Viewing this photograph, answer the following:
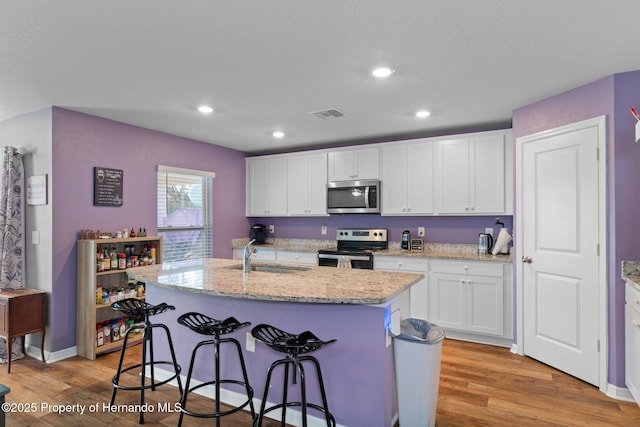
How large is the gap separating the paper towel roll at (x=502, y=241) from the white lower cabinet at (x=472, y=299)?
0.36 meters

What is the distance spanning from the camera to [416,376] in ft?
7.05

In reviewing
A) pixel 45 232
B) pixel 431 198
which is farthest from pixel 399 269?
pixel 45 232

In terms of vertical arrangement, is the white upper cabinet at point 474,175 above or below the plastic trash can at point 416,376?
above

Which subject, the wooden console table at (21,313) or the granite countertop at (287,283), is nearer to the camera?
the granite countertop at (287,283)

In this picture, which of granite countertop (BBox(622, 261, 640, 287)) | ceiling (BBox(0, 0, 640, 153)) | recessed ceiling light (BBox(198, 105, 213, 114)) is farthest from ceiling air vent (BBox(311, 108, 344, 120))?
granite countertop (BBox(622, 261, 640, 287))

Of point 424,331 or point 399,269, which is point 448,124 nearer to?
point 399,269

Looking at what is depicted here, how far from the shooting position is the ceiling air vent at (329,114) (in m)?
3.62

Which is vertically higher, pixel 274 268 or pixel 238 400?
pixel 274 268

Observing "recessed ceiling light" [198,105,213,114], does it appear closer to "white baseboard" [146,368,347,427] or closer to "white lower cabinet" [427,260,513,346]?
"white baseboard" [146,368,347,427]

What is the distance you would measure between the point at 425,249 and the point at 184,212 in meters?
3.21

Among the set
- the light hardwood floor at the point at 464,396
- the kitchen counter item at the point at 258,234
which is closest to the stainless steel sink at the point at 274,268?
the light hardwood floor at the point at 464,396

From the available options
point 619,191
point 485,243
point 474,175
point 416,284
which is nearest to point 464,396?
point 416,284

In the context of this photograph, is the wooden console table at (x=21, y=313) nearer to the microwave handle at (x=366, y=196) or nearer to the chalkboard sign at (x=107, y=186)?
the chalkboard sign at (x=107, y=186)

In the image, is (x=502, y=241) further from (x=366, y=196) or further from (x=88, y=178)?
(x=88, y=178)
